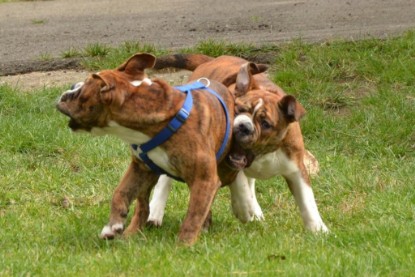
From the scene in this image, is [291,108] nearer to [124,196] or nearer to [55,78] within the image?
[124,196]

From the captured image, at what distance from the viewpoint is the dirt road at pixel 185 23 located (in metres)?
13.4

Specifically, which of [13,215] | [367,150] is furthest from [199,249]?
[367,150]

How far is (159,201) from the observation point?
23.1ft

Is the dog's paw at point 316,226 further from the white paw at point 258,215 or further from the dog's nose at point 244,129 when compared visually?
the dog's nose at point 244,129

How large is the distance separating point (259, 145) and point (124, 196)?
947 millimetres

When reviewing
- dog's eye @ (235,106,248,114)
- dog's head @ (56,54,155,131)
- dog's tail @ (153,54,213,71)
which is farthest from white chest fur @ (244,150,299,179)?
dog's tail @ (153,54,213,71)

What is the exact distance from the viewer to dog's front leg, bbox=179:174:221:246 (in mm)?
6035

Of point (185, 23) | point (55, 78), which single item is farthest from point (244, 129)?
point (185, 23)

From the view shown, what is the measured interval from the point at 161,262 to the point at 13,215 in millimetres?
1892

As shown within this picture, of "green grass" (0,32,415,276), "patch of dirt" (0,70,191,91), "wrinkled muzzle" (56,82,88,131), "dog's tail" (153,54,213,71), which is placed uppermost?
"wrinkled muzzle" (56,82,88,131)

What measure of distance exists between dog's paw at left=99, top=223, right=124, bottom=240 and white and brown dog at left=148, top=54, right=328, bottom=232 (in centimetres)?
61

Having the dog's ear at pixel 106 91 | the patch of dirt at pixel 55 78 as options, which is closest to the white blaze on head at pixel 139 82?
the dog's ear at pixel 106 91

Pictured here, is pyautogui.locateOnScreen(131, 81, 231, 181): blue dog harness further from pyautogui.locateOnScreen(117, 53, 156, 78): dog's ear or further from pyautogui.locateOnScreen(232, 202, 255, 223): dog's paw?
pyautogui.locateOnScreen(232, 202, 255, 223): dog's paw

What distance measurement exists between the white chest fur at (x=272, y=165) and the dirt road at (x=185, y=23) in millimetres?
5740
